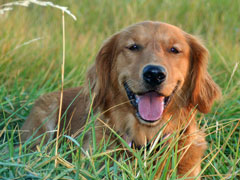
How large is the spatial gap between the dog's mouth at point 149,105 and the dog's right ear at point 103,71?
0.48m

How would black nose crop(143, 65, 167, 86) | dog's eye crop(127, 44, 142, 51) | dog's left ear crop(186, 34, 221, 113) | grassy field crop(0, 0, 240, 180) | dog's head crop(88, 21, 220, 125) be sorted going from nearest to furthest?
grassy field crop(0, 0, 240, 180), black nose crop(143, 65, 167, 86), dog's head crop(88, 21, 220, 125), dog's eye crop(127, 44, 142, 51), dog's left ear crop(186, 34, 221, 113)

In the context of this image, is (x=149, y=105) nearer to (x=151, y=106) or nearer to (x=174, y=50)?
(x=151, y=106)

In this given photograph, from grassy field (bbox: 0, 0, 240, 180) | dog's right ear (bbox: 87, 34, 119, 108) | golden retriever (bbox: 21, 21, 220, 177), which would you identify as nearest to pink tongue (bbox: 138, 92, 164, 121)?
golden retriever (bbox: 21, 21, 220, 177)

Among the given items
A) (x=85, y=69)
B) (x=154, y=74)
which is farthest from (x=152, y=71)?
(x=85, y=69)

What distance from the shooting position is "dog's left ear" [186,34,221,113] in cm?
365

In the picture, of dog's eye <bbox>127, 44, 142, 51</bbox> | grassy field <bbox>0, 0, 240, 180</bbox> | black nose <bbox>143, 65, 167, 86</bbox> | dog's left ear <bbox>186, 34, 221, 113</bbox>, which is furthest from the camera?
dog's left ear <bbox>186, 34, 221, 113</bbox>

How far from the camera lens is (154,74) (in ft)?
10.1

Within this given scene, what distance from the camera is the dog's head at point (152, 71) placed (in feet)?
10.5

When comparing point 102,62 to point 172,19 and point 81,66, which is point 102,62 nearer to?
point 81,66

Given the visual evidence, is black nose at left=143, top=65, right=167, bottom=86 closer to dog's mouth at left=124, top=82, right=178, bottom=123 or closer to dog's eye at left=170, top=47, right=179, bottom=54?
dog's mouth at left=124, top=82, right=178, bottom=123

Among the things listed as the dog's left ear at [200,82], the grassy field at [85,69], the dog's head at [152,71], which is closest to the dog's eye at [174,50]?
the dog's head at [152,71]

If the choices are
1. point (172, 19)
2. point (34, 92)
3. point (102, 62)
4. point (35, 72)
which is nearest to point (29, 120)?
point (34, 92)

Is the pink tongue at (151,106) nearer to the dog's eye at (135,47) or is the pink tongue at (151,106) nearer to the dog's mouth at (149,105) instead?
the dog's mouth at (149,105)

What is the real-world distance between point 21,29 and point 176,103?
3.32 meters
